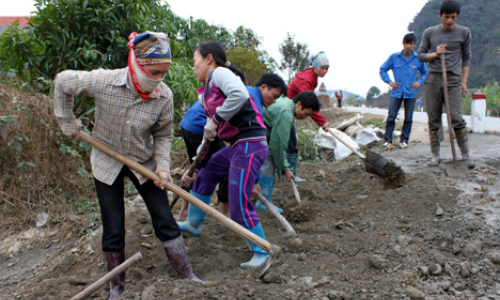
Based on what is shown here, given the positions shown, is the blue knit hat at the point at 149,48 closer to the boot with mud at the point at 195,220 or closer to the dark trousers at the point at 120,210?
the dark trousers at the point at 120,210

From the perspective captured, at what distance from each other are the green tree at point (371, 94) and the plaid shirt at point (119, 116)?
136ft

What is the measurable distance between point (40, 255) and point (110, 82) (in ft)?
6.99

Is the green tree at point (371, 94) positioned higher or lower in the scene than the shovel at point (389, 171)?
higher

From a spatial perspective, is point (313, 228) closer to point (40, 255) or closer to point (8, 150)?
point (40, 255)

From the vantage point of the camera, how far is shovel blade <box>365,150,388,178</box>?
442cm

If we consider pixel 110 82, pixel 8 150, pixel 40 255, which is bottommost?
pixel 40 255

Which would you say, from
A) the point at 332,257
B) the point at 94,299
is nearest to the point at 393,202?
the point at 332,257

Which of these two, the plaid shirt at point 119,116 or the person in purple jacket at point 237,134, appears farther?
the person in purple jacket at point 237,134

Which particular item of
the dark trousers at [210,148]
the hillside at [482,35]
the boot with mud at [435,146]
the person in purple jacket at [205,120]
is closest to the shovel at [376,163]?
the boot with mud at [435,146]

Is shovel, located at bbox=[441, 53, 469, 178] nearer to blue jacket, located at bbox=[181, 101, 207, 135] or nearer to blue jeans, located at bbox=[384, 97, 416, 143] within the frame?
blue jeans, located at bbox=[384, 97, 416, 143]

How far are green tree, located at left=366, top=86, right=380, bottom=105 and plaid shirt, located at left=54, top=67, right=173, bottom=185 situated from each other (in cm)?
4133

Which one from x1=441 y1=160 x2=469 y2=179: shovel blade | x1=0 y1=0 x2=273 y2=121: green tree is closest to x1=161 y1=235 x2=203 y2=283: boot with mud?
x1=0 y1=0 x2=273 y2=121: green tree

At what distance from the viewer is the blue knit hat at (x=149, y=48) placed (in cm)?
211

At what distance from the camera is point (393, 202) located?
12.4 feet
